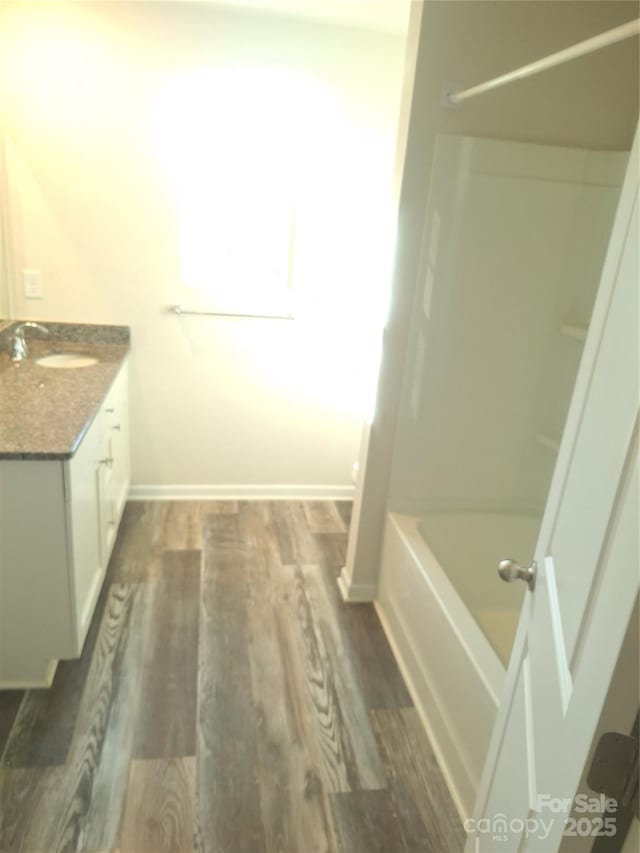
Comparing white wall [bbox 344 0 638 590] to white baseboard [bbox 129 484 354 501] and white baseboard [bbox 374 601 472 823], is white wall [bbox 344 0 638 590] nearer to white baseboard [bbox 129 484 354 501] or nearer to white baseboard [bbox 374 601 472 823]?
white baseboard [bbox 374 601 472 823]

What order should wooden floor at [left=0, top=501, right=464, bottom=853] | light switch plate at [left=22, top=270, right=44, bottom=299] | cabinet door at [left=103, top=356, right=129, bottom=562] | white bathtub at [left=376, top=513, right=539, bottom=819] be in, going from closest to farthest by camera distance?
1. wooden floor at [left=0, top=501, right=464, bottom=853]
2. white bathtub at [left=376, top=513, right=539, bottom=819]
3. cabinet door at [left=103, top=356, right=129, bottom=562]
4. light switch plate at [left=22, top=270, right=44, bottom=299]

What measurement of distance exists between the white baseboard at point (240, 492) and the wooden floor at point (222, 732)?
2.16ft

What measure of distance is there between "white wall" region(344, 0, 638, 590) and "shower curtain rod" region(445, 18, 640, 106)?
0.08 m

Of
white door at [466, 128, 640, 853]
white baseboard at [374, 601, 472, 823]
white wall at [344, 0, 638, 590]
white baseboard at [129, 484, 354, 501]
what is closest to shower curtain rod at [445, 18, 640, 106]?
white wall at [344, 0, 638, 590]

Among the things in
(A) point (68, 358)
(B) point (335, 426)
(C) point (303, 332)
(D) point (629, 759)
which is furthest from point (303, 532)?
(D) point (629, 759)

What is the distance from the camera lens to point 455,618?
1828mm

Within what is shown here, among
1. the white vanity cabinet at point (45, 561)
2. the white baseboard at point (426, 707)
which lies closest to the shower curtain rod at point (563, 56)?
the white vanity cabinet at point (45, 561)

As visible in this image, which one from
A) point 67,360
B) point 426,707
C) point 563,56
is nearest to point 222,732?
point 426,707

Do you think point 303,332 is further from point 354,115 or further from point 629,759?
point 629,759

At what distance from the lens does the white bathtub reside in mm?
1663

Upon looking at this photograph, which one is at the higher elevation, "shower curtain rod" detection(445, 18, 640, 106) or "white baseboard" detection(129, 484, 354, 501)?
"shower curtain rod" detection(445, 18, 640, 106)

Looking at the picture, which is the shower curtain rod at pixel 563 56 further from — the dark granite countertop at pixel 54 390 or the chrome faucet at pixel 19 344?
the chrome faucet at pixel 19 344

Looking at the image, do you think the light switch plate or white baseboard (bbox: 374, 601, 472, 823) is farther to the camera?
the light switch plate

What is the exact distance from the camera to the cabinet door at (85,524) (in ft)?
5.98
